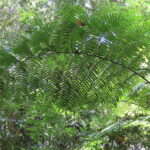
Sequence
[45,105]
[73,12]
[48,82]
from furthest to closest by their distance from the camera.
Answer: [45,105] → [48,82] → [73,12]

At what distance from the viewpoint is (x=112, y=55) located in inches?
53.6

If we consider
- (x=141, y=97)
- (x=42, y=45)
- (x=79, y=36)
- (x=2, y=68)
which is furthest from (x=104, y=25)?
(x=141, y=97)

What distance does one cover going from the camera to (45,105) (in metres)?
1.56

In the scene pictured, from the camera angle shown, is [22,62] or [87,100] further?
[87,100]

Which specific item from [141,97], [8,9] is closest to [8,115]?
[141,97]

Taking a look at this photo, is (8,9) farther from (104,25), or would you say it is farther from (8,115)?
(104,25)

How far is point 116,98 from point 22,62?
1.86 feet

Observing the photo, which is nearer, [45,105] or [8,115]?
[45,105]

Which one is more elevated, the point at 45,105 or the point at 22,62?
the point at 22,62

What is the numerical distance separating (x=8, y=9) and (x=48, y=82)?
6670 mm

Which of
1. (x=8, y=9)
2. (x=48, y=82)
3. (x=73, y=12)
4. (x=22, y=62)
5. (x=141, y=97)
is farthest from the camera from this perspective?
(x=8, y=9)

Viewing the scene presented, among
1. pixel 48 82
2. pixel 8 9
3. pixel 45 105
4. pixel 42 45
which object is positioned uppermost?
pixel 8 9

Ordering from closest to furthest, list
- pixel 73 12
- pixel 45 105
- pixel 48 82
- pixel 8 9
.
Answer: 1. pixel 73 12
2. pixel 48 82
3. pixel 45 105
4. pixel 8 9

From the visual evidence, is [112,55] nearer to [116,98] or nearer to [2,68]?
[116,98]
